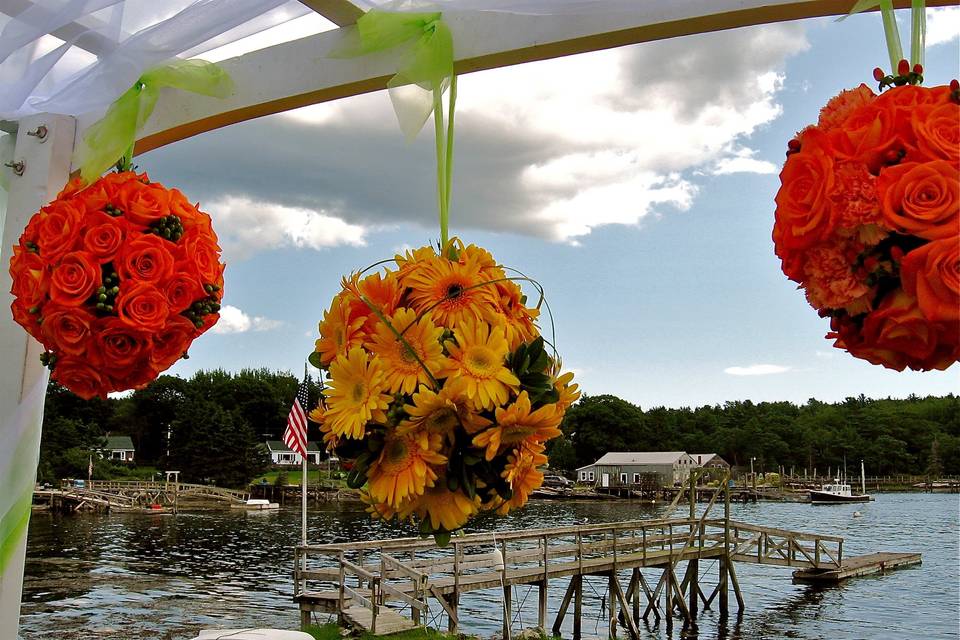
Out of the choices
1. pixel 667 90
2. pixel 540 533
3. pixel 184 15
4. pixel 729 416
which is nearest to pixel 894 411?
pixel 729 416

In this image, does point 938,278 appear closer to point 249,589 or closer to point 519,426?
point 519,426

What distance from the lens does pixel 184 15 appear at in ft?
7.91

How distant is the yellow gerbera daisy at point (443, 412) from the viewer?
1.36 metres

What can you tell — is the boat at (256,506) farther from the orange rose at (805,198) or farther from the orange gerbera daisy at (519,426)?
the orange rose at (805,198)

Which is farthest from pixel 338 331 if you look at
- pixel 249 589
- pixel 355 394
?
pixel 249 589

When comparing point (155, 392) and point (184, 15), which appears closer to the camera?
point (184, 15)

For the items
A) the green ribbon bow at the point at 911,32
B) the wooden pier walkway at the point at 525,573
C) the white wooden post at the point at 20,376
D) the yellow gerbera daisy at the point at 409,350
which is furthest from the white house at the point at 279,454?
the green ribbon bow at the point at 911,32

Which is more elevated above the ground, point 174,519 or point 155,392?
point 155,392

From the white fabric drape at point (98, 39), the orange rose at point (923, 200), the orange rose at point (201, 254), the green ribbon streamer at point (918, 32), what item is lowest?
the orange rose at point (923, 200)

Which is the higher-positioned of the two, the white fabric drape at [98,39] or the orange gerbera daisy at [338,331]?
the white fabric drape at [98,39]

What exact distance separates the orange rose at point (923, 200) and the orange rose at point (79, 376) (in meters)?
1.82

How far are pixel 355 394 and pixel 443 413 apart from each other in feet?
0.49

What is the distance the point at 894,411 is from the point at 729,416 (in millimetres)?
13338

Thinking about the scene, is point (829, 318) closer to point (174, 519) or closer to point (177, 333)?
point (177, 333)
